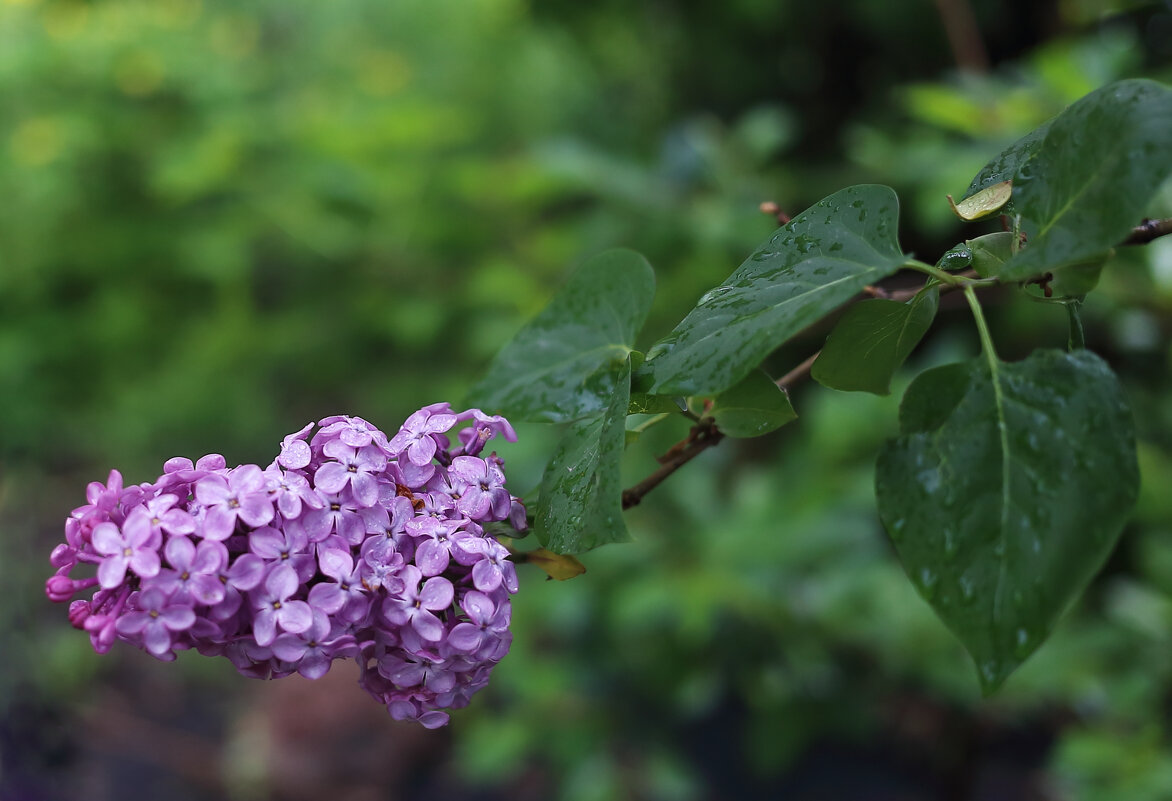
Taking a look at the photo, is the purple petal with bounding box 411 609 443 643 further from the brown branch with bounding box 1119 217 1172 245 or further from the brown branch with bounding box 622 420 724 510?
the brown branch with bounding box 1119 217 1172 245

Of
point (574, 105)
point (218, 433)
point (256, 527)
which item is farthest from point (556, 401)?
point (574, 105)

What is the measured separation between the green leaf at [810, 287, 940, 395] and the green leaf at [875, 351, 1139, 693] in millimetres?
61

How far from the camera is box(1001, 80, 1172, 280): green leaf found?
1.29ft

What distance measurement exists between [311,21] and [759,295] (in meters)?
4.31

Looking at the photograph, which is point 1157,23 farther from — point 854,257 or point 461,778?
point 461,778

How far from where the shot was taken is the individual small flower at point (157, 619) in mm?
466

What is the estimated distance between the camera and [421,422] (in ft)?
1.82

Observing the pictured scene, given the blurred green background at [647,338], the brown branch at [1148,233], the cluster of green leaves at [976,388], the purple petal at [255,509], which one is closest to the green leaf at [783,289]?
the cluster of green leaves at [976,388]

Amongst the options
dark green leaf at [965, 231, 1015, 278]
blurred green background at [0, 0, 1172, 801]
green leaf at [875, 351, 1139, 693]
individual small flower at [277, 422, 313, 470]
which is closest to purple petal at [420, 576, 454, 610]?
individual small flower at [277, 422, 313, 470]

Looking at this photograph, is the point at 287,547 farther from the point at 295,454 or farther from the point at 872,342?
the point at 872,342

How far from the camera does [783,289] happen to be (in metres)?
0.45

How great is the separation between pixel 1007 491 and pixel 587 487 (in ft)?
0.68

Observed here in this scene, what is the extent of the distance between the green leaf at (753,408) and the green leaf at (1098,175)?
5.5 inches

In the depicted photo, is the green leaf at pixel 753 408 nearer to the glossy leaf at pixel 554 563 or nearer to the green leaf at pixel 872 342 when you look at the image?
the green leaf at pixel 872 342
